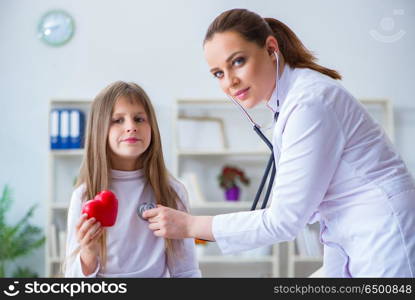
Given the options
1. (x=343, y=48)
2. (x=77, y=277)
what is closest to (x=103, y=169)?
(x=77, y=277)

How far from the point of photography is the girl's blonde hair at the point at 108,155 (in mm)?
1657

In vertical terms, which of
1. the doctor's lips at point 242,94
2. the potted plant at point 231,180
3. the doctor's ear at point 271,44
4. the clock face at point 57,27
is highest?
the clock face at point 57,27

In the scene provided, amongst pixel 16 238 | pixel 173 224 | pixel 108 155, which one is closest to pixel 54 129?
pixel 16 238

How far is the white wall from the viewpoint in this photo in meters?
4.61

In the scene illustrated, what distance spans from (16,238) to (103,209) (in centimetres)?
315

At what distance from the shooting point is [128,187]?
1674mm

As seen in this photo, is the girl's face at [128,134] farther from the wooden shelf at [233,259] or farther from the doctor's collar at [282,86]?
the wooden shelf at [233,259]

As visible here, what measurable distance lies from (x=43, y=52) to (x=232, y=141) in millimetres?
1610

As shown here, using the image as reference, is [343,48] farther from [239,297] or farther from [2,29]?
[239,297]

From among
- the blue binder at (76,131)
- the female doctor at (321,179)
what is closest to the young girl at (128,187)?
the female doctor at (321,179)

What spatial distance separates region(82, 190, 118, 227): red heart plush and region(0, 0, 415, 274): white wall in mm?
3120

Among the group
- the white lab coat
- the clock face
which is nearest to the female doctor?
the white lab coat

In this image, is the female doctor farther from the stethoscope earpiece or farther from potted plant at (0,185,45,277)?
potted plant at (0,185,45,277)

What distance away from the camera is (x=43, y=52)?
4.64 meters
